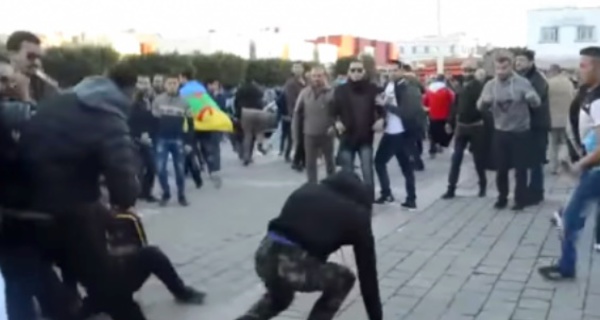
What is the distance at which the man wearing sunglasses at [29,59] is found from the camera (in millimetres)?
5379

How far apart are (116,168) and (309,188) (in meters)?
1.01

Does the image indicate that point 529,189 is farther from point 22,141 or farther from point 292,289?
point 22,141

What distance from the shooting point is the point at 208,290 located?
23.1ft

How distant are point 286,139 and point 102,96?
554 inches

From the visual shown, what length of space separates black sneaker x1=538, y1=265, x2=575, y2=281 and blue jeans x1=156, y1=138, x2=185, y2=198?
5527mm

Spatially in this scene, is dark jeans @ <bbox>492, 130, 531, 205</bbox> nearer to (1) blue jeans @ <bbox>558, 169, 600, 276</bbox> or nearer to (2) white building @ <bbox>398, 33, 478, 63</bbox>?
(1) blue jeans @ <bbox>558, 169, 600, 276</bbox>

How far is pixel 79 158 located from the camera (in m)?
4.43

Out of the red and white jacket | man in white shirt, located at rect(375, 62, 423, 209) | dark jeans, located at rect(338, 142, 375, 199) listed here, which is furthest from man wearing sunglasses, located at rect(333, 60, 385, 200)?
the red and white jacket

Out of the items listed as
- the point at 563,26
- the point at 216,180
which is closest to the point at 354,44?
the point at 563,26

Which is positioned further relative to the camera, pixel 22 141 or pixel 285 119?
pixel 285 119

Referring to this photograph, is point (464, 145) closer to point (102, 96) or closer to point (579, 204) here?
point (579, 204)

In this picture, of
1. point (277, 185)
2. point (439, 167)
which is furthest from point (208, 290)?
point (439, 167)

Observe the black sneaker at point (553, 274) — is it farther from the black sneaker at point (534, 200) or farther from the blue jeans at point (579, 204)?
the black sneaker at point (534, 200)

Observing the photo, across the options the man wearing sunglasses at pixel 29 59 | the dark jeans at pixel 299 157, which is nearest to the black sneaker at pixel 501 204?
the dark jeans at pixel 299 157
